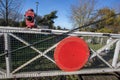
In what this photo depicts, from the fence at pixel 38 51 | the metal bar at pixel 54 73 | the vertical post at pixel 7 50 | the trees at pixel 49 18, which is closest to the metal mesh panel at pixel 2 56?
the fence at pixel 38 51

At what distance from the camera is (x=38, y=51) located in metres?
5.29

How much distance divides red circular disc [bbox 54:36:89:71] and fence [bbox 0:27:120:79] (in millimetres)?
166

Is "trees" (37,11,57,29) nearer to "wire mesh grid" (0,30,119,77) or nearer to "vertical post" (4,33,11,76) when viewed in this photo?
"wire mesh grid" (0,30,119,77)

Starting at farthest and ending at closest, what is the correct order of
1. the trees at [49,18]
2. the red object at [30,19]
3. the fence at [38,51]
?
the trees at [49,18] < the red object at [30,19] < the fence at [38,51]

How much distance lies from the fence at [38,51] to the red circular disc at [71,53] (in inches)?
6.5

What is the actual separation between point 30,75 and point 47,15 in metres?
38.7

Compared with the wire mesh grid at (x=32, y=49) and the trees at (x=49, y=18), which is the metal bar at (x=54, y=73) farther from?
the trees at (x=49, y=18)

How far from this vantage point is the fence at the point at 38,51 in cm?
509

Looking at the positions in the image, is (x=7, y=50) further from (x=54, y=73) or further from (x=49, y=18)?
(x=49, y=18)

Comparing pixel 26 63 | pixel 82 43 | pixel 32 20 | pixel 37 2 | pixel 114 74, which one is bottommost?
pixel 114 74

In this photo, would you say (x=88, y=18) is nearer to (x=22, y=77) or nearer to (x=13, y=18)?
(x=13, y=18)

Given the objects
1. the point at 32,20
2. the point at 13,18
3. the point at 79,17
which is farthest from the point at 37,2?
the point at 32,20

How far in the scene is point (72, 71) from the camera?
5664 millimetres

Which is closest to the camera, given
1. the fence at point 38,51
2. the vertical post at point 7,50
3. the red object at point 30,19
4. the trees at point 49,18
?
the vertical post at point 7,50
